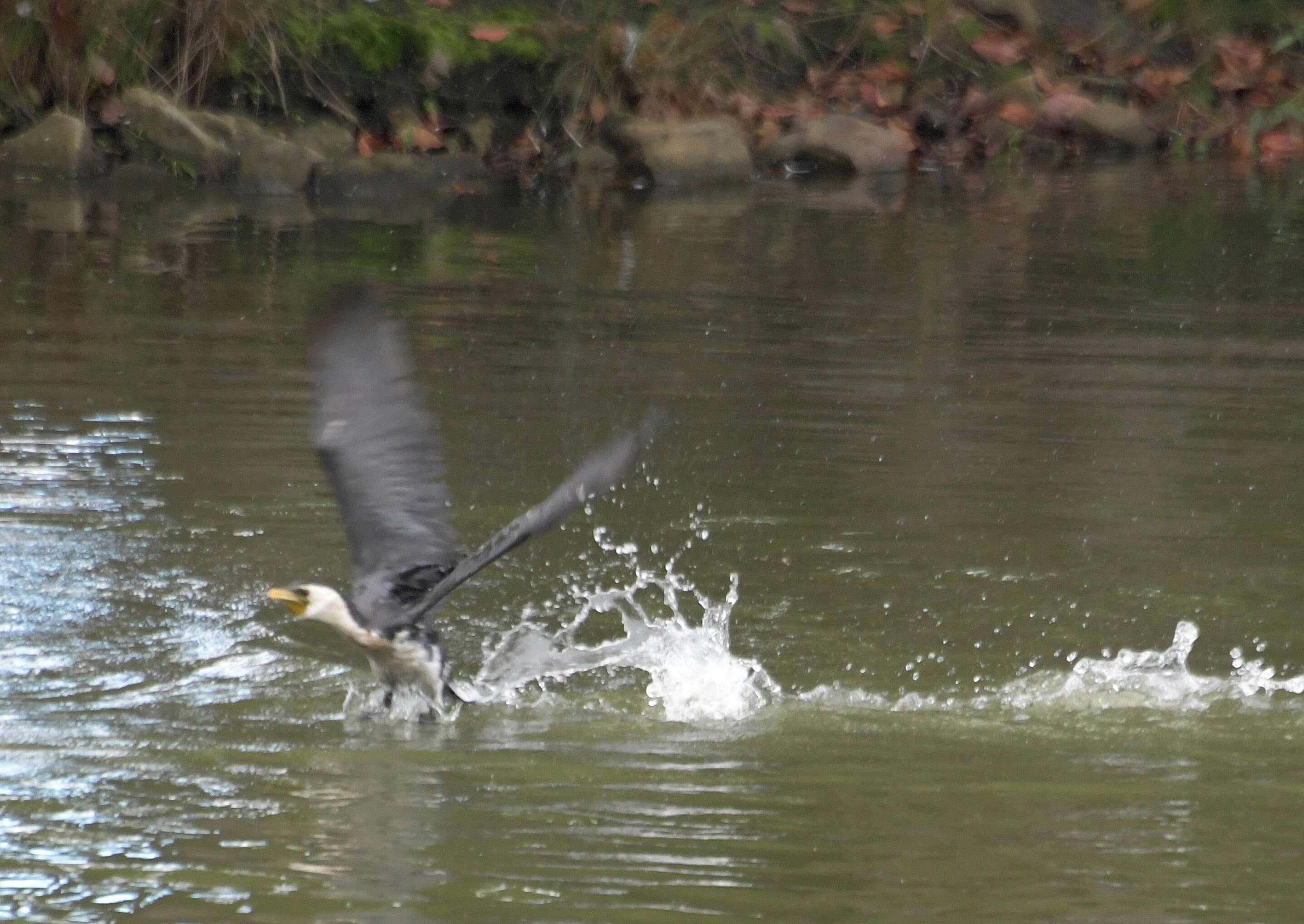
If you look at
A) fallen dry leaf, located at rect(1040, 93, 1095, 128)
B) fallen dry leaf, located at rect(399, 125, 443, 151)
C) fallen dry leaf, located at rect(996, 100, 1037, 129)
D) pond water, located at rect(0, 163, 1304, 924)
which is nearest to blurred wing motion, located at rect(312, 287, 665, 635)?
pond water, located at rect(0, 163, 1304, 924)

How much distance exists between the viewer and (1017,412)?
821 cm

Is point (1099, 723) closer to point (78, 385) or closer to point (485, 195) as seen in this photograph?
point (78, 385)

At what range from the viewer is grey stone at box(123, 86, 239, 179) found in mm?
15594

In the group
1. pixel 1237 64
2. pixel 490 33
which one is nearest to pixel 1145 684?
pixel 490 33

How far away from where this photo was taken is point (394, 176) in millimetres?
16312

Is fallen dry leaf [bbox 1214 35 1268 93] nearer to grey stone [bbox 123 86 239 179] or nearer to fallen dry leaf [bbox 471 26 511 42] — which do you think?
fallen dry leaf [bbox 471 26 511 42]

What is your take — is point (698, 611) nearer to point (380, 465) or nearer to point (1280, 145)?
point (380, 465)

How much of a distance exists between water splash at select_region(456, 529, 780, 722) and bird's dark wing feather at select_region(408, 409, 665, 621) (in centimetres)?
76

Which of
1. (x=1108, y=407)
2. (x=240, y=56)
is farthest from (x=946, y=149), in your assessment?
(x=1108, y=407)

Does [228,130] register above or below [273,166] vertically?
above

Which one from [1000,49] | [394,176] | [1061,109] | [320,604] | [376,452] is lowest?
[320,604]

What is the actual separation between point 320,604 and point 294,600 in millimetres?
78

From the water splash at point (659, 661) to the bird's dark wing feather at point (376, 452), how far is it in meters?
0.38

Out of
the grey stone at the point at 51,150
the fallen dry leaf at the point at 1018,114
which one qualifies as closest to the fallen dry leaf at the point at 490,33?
the grey stone at the point at 51,150
